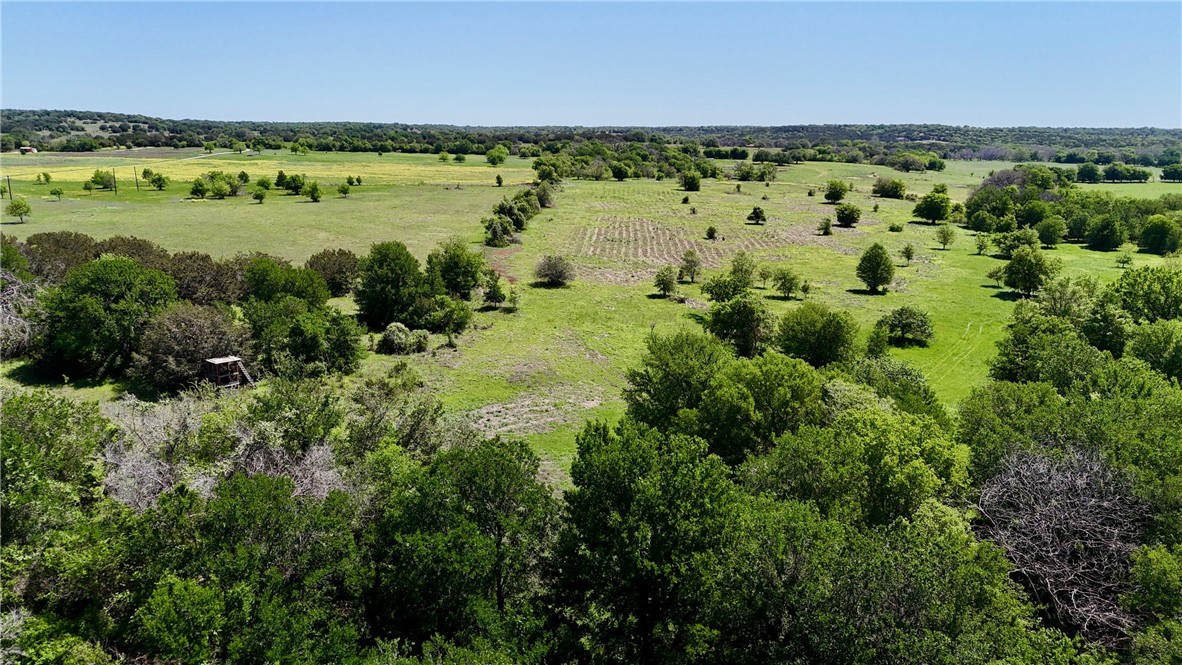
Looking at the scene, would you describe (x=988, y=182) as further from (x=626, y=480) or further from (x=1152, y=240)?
(x=626, y=480)

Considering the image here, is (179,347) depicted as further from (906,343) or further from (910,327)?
(910,327)

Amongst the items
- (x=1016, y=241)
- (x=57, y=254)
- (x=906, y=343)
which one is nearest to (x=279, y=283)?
(x=57, y=254)

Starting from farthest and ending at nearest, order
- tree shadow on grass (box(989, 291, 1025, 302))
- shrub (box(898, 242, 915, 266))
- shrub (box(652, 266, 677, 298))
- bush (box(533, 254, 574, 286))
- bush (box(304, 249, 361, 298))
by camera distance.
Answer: shrub (box(898, 242, 915, 266)) → tree shadow on grass (box(989, 291, 1025, 302)) → bush (box(533, 254, 574, 286)) → shrub (box(652, 266, 677, 298)) → bush (box(304, 249, 361, 298))

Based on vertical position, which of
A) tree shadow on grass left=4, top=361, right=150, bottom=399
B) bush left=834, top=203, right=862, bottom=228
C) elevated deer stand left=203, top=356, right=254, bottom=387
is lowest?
tree shadow on grass left=4, top=361, right=150, bottom=399

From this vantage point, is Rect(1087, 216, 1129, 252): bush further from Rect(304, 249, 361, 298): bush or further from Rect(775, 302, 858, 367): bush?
Rect(304, 249, 361, 298): bush

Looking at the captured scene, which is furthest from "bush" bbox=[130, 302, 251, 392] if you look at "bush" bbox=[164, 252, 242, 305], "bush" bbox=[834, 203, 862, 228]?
"bush" bbox=[834, 203, 862, 228]

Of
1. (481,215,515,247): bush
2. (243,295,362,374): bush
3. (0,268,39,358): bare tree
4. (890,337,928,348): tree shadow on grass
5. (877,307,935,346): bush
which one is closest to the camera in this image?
(0,268,39,358): bare tree

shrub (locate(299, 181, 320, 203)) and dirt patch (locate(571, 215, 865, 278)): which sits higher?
shrub (locate(299, 181, 320, 203))
